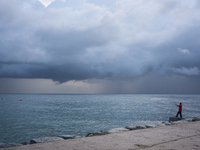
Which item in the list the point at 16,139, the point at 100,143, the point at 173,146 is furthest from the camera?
the point at 16,139

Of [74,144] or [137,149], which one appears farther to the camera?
[74,144]

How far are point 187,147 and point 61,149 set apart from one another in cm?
363

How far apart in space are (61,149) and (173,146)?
3.27 meters

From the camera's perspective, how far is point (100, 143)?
493 cm

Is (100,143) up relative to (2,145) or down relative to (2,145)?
up

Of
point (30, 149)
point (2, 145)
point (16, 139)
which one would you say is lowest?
point (16, 139)

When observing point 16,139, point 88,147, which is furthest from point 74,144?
point 16,139

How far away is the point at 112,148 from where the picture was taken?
14.5 ft

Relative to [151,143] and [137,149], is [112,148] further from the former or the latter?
[151,143]

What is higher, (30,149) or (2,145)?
(30,149)

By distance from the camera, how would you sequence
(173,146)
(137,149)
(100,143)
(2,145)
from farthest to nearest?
(2,145) < (100,143) < (173,146) < (137,149)

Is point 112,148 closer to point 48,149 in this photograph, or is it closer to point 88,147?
point 88,147

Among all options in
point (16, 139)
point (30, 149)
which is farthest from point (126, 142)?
point (16, 139)

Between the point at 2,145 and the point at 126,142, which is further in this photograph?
the point at 2,145
